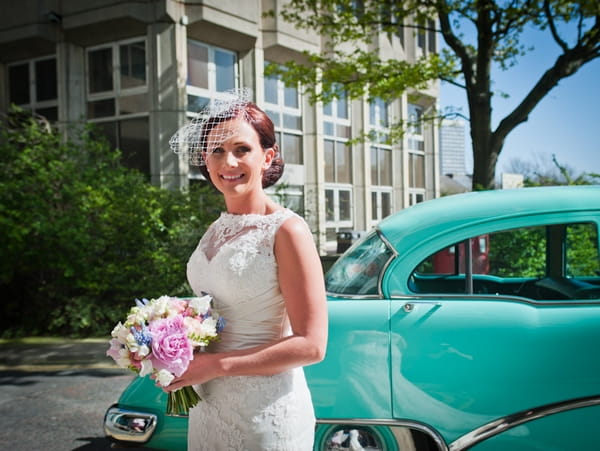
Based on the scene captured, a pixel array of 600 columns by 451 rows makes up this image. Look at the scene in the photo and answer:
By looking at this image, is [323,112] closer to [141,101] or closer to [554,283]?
[141,101]

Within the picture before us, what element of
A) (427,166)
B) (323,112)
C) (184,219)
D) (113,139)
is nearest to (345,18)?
(184,219)

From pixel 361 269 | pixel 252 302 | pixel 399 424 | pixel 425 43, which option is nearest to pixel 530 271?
pixel 361 269

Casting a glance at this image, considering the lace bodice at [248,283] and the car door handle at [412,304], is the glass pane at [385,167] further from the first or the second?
the lace bodice at [248,283]

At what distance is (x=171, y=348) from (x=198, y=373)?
0.13 m

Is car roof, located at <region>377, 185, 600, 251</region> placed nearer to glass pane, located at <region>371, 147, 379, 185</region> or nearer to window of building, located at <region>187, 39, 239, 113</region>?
window of building, located at <region>187, 39, 239, 113</region>

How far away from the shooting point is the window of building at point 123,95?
1468 centimetres

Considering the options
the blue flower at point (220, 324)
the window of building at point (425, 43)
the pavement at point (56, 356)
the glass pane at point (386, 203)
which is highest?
the window of building at point (425, 43)

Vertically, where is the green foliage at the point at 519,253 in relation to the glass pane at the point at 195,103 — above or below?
below

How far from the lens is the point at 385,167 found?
24594 mm

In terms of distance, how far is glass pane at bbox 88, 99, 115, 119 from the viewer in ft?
49.5

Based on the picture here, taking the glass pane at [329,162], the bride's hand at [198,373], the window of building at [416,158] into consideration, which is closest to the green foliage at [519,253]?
the bride's hand at [198,373]

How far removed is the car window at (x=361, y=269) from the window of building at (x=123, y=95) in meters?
12.9

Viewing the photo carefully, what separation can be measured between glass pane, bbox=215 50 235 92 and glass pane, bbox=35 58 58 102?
207 inches

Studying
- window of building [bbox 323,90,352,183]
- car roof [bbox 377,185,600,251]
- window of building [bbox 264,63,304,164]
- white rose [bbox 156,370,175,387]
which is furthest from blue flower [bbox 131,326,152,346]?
window of building [bbox 323,90,352,183]
